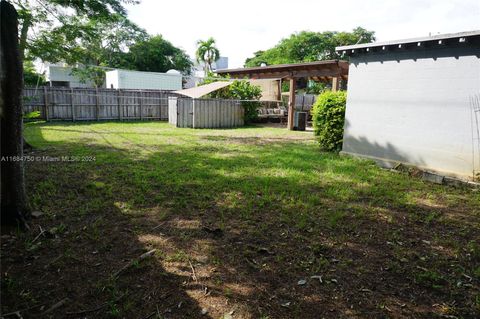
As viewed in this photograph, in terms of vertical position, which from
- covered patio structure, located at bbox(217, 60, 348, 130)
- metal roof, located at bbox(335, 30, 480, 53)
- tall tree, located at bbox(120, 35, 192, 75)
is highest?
tall tree, located at bbox(120, 35, 192, 75)

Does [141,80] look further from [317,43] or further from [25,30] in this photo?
[317,43]

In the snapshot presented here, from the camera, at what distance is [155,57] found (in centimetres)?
3841

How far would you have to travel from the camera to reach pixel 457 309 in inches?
98.1

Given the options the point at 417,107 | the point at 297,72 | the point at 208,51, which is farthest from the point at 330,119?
the point at 208,51

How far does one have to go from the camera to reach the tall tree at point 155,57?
3688 centimetres

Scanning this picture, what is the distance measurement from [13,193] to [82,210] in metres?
0.84

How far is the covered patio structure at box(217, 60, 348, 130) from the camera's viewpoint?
43.2 feet

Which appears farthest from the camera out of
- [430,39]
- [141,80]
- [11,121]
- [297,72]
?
[141,80]

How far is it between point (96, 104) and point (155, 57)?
2377cm

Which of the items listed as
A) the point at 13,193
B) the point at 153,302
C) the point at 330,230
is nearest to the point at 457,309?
the point at 330,230

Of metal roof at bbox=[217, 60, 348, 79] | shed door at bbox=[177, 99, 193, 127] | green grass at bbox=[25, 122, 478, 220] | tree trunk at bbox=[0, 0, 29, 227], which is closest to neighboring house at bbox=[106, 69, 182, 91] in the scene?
metal roof at bbox=[217, 60, 348, 79]

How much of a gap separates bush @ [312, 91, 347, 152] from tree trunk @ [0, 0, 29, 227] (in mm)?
7530

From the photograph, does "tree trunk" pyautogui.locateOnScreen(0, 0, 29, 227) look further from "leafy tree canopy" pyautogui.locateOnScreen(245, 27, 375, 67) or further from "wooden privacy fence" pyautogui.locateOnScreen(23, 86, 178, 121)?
"leafy tree canopy" pyautogui.locateOnScreen(245, 27, 375, 67)

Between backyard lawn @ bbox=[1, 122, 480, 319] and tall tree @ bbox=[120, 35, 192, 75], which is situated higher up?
tall tree @ bbox=[120, 35, 192, 75]
